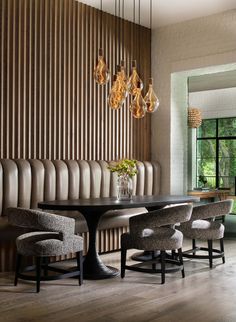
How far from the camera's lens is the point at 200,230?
5.22 m

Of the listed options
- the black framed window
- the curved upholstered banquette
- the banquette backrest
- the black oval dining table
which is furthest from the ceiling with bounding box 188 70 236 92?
the black oval dining table

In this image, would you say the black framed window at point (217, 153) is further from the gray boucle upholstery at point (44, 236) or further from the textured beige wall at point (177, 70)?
the gray boucle upholstery at point (44, 236)

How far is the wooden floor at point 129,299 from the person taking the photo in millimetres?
3477

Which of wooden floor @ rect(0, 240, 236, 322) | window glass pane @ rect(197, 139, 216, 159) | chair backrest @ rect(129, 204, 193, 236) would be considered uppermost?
window glass pane @ rect(197, 139, 216, 159)

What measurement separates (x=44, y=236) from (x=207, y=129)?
20.8 feet

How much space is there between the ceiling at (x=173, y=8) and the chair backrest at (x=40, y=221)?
322cm

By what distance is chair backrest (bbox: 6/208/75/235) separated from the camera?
13.4 ft

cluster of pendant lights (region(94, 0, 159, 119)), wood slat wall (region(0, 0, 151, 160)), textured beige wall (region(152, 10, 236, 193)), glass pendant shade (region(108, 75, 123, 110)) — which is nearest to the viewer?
cluster of pendant lights (region(94, 0, 159, 119))

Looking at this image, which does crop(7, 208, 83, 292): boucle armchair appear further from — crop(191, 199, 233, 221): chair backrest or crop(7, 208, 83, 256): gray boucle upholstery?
crop(191, 199, 233, 221): chair backrest

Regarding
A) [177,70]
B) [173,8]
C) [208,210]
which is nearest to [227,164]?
[177,70]

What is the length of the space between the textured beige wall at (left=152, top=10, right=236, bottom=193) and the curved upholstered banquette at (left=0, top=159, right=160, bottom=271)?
0.60 meters

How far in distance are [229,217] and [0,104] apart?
4527 mm

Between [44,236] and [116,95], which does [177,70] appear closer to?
[116,95]

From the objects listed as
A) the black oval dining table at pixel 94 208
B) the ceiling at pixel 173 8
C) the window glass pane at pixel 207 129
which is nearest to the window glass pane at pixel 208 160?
the window glass pane at pixel 207 129
